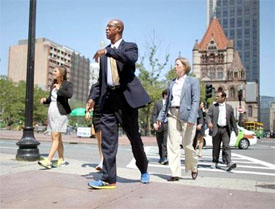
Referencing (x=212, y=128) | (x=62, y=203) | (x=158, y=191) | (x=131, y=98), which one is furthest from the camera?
(x=212, y=128)

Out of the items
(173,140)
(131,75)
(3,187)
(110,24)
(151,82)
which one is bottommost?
(3,187)

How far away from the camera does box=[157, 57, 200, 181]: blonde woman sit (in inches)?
197

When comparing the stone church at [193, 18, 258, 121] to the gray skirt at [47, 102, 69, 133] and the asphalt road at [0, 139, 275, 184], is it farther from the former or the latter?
the gray skirt at [47, 102, 69, 133]

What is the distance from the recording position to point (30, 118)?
716 cm

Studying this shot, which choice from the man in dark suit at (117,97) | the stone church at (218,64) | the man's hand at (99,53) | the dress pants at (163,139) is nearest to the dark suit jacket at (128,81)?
the man in dark suit at (117,97)

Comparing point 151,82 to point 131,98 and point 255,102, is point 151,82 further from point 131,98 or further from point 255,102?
point 255,102

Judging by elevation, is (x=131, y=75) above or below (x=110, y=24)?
below

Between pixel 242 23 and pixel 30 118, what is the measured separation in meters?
168

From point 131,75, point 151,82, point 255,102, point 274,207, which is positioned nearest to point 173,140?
point 131,75

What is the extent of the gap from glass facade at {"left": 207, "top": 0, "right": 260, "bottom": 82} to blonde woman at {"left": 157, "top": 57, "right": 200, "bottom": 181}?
164067 millimetres

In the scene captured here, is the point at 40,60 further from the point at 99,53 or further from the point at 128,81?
the point at 99,53

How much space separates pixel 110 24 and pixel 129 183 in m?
2.22

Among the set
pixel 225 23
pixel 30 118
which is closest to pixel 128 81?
pixel 30 118

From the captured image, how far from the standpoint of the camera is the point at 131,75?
14.4 feet
